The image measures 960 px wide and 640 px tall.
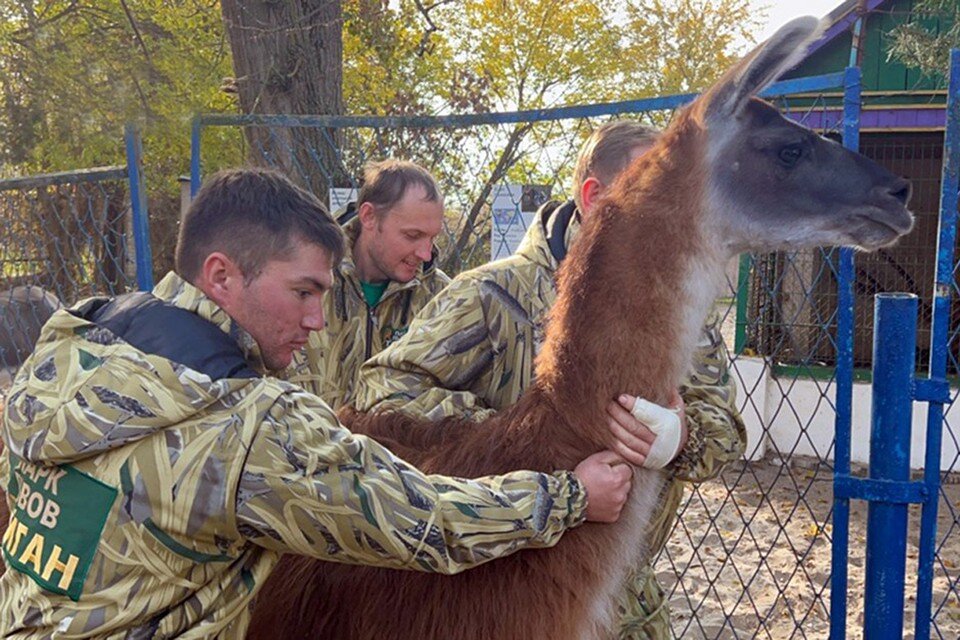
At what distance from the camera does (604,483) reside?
212cm

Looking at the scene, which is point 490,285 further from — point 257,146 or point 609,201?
point 257,146

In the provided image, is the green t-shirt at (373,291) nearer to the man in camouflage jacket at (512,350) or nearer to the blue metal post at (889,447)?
the man in camouflage jacket at (512,350)

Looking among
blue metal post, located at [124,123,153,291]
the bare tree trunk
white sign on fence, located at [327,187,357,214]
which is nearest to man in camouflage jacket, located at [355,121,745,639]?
white sign on fence, located at [327,187,357,214]

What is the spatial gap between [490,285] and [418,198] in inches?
33.9

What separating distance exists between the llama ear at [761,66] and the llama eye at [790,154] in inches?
6.4

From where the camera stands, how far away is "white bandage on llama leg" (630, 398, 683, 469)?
2.16 metres

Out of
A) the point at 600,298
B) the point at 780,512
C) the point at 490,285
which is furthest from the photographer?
the point at 780,512

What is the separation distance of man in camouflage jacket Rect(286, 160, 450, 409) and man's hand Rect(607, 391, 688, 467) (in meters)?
1.37

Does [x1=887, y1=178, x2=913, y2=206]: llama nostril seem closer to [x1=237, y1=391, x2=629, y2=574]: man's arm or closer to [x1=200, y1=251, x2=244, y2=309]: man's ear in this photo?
[x1=237, y1=391, x2=629, y2=574]: man's arm

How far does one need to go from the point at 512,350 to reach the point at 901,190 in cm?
108

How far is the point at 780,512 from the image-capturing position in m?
7.09

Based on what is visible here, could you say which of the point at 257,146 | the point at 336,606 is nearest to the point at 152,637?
the point at 336,606

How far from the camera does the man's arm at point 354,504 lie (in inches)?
65.0

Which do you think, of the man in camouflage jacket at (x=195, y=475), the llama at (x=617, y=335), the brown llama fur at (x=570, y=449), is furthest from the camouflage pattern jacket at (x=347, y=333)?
the man in camouflage jacket at (x=195, y=475)
